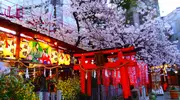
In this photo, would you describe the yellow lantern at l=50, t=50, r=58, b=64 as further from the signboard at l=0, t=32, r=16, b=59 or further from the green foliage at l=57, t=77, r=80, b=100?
the signboard at l=0, t=32, r=16, b=59

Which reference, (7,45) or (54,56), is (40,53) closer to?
(54,56)

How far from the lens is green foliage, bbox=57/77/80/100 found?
424 inches

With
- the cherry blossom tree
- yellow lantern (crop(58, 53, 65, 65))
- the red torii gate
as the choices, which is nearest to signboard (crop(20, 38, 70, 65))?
yellow lantern (crop(58, 53, 65, 65))

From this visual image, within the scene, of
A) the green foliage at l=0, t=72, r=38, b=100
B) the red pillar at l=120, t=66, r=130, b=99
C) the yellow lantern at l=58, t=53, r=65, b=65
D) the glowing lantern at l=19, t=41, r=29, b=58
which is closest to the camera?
the green foliage at l=0, t=72, r=38, b=100

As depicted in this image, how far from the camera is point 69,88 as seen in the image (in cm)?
1126

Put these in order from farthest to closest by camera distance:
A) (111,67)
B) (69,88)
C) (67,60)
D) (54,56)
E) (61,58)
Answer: (67,60)
(61,58)
(69,88)
(54,56)
(111,67)

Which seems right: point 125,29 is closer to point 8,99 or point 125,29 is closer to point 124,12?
point 124,12

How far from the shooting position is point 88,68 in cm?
1091

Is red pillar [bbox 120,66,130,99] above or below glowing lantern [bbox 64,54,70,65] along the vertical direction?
below

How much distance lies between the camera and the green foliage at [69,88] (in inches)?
424

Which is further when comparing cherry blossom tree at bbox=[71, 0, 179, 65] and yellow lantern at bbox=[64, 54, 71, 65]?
cherry blossom tree at bbox=[71, 0, 179, 65]

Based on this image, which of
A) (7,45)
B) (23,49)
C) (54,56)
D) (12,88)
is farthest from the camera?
(54,56)

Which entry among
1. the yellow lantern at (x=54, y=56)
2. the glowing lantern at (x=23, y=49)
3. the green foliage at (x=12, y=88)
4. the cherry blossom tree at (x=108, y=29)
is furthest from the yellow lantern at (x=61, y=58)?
the green foliage at (x=12, y=88)

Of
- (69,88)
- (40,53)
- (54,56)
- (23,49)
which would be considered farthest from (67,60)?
(23,49)
